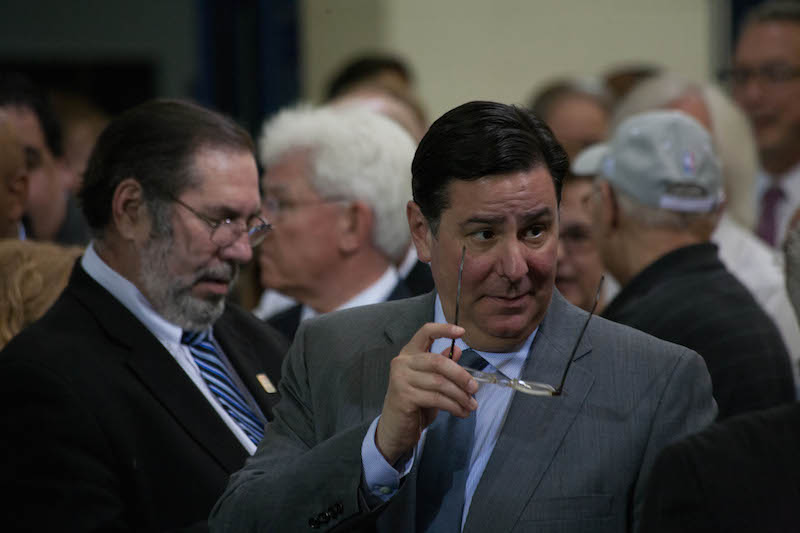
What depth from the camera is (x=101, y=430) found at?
8.43ft

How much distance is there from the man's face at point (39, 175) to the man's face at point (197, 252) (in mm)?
1601

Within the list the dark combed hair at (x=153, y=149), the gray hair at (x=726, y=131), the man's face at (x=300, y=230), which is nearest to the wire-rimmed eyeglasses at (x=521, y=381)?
the dark combed hair at (x=153, y=149)

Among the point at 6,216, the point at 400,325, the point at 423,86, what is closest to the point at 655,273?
the point at 400,325

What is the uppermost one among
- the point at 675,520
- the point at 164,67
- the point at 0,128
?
the point at 0,128

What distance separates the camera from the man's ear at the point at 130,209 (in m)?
2.95

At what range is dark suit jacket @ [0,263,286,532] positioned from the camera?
247cm

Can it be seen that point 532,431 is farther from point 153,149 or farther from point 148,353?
point 153,149

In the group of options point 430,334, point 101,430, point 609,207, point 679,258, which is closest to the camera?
point 430,334

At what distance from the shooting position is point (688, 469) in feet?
5.98

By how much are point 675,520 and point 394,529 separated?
1.86 ft

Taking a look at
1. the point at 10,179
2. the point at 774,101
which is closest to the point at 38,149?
the point at 10,179

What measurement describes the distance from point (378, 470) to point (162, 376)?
88cm

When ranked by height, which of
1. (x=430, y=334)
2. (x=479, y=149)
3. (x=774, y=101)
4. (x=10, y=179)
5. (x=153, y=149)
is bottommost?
(x=774, y=101)

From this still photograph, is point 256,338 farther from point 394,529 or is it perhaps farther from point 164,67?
point 164,67
